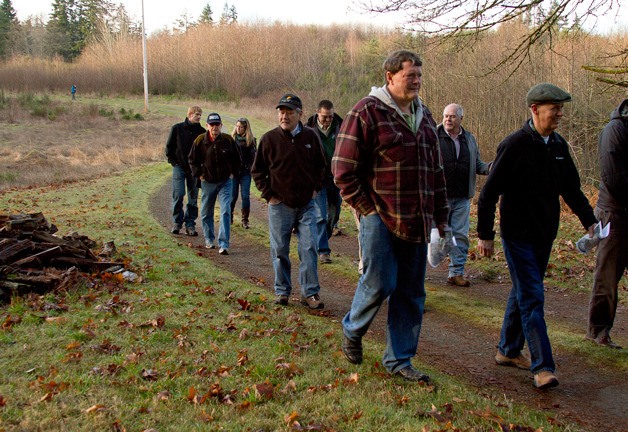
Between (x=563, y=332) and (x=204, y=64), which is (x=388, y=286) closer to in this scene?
(x=563, y=332)

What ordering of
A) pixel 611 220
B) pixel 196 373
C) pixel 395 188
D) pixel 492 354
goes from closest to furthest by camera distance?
pixel 395 188, pixel 196 373, pixel 611 220, pixel 492 354

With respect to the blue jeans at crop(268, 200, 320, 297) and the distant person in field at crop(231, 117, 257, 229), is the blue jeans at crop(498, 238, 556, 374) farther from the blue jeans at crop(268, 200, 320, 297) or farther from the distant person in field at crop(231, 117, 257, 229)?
the distant person in field at crop(231, 117, 257, 229)

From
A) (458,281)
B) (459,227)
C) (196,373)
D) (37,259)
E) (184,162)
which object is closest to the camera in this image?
(196,373)

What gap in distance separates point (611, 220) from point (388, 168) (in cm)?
259

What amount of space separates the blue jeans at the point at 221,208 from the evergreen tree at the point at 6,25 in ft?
269

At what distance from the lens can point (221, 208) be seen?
10664 mm

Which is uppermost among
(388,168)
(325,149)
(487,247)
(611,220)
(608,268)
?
(388,168)

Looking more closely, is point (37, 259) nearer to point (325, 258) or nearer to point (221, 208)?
point (221, 208)

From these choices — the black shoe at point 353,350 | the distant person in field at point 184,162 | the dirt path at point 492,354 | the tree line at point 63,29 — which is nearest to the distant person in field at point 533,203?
the dirt path at point 492,354

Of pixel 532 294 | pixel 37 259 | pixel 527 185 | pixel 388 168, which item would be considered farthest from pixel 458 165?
pixel 37 259

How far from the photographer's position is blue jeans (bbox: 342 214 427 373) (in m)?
4.58

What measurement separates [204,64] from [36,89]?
18.9 m

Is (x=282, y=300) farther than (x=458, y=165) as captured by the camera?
No

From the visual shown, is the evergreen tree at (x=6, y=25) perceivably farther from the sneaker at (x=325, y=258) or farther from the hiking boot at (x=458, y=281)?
the hiking boot at (x=458, y=281)
